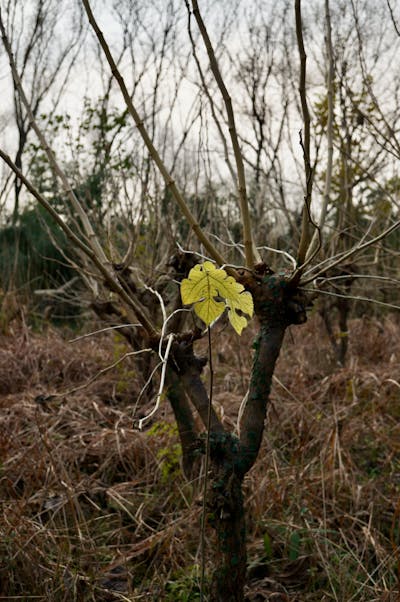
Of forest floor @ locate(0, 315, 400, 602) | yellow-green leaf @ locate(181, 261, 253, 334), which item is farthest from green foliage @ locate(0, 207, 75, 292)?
yellow-green leaf @ locate(181, 261, 253, 334)

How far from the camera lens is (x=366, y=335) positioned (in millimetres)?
5773

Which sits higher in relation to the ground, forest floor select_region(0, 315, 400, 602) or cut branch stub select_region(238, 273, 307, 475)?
cut branch stub select_region(238, 273, 307, 475)

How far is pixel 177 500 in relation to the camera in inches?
106

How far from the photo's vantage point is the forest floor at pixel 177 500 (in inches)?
80.1

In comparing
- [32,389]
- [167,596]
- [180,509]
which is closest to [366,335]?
Answer: [32,389]

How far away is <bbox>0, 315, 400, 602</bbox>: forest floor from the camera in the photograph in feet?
6.68

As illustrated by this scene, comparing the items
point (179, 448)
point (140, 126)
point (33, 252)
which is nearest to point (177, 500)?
point (179, 448)

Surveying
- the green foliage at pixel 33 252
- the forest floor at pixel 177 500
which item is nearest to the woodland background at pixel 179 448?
the forest floor at pixel 177 500

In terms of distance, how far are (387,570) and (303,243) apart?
4.07 feet

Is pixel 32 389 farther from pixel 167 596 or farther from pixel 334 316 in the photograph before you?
pixel 334 316

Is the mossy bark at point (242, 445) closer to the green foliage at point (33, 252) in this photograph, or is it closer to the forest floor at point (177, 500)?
the forest floor at point (177, 500)

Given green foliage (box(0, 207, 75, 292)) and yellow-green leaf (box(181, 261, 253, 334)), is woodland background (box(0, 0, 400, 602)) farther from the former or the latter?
green foliage (box(0, 207, 75, 292))

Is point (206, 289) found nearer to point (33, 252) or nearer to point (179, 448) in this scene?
point (179, 448)

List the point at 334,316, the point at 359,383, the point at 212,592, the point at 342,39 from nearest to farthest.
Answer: the point at 212,592 < the point at 359,383 < the point at 342,39 < the point at 334,316
